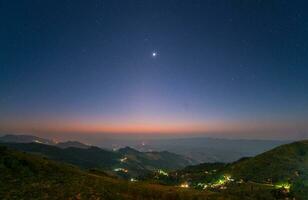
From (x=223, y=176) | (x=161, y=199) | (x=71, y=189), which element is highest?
(x=71, y=189)

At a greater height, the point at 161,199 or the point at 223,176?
the point at 161,199

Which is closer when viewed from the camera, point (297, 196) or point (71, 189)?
point (71, 189)

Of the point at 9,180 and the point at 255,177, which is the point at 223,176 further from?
the point at 9,180

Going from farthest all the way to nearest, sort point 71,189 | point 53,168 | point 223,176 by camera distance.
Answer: point 223,176 → point 53,168 → point 71,189

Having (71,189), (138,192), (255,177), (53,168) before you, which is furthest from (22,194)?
(255,177)

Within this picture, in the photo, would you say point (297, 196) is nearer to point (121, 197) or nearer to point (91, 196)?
point (121, 197)

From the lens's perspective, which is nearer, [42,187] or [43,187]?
[42,187]

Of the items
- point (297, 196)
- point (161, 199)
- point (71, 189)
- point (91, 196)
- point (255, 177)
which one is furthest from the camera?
point (255, 177)

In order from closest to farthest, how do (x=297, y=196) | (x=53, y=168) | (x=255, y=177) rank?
(x=53, y=168), (x=297, y=196), (x=255, y=177)

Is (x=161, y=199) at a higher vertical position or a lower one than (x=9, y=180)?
lower

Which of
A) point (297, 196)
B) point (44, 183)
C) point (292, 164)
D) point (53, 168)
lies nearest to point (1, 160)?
point (53, 168)
